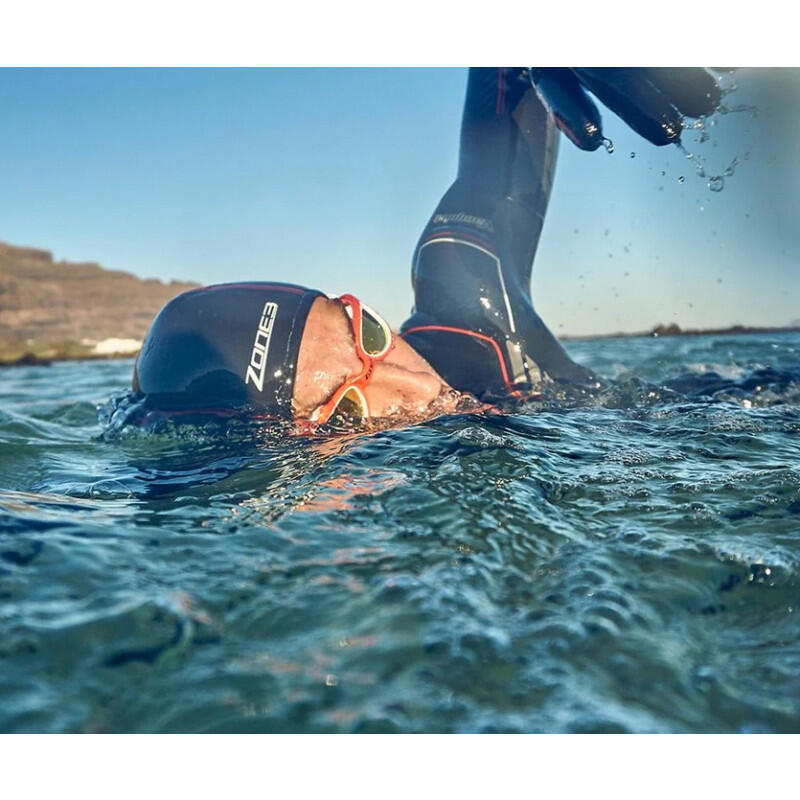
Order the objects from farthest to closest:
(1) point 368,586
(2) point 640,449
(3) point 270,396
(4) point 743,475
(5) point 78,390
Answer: (5) point 78,390, (3) point 270,396, (2) point 640,449, (4) point 743,475, (1) point 368,586

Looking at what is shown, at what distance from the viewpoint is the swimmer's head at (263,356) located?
11.2ft

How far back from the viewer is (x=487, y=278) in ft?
14.9

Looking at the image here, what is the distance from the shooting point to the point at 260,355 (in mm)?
3422

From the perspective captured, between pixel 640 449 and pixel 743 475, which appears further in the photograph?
pixel 640 449

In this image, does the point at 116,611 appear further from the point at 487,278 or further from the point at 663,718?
the point at 487,278

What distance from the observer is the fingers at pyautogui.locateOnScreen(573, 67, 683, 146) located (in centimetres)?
372

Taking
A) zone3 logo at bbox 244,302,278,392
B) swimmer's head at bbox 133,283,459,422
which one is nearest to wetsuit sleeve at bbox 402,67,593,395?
swimmer's head at bbox 133,283,459,422

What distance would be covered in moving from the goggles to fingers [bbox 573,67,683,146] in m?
1.61

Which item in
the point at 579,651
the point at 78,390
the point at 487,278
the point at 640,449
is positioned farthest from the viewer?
the point at 78,390

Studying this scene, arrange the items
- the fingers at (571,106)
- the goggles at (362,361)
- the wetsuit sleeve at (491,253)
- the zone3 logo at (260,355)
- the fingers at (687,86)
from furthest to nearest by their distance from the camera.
→ the wetsuit sleeve at (491,253) < the fingers at (571,106) < the fingers at (687,86) < the goggles at (362,361) < the zone3 logo at (260,355)

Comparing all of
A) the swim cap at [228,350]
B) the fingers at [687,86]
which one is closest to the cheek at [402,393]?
the swim cap at [228,350]

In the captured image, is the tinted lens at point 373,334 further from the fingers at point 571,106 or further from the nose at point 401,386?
the fingers at point 571,106
